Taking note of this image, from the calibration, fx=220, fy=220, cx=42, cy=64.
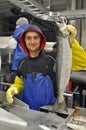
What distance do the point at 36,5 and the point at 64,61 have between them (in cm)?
149

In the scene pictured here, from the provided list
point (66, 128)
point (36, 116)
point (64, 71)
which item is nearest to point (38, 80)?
point (64, 71)

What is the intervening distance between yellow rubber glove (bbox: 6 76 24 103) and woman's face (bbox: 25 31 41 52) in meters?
0.27

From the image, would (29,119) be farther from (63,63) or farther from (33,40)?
(33,40)

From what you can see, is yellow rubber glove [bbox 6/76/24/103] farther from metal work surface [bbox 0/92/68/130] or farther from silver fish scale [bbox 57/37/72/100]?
silver fish scale [bbox 57/37/72/100]

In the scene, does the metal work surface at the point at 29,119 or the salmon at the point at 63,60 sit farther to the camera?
the salmon at the point at 63,60

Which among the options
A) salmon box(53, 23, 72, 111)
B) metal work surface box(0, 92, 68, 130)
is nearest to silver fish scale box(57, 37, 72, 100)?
salmon box(53, 23, 72, 111)

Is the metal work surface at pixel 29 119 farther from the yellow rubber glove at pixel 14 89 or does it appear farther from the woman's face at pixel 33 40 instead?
the woman's face at pixel 33 40

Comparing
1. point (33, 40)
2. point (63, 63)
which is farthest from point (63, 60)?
point (33, 40)

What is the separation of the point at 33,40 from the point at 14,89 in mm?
415

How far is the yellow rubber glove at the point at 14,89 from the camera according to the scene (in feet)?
4.66

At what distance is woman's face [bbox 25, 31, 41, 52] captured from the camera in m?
1.73

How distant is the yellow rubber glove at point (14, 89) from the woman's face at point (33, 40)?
0.27 m

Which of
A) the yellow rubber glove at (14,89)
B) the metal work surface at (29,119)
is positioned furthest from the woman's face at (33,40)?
the metal work surface at (29,119)

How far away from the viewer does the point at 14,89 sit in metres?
1.58
